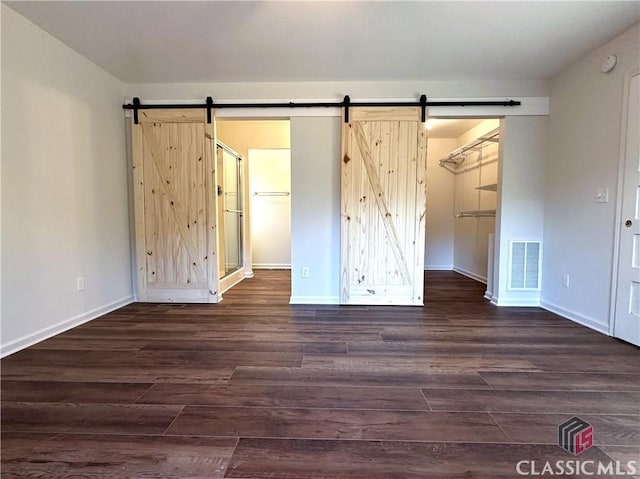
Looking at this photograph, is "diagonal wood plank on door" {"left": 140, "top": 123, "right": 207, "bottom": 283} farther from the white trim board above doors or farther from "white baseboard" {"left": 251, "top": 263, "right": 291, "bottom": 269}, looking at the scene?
"white baseboard" {"left": 251, "top": 263, "right": 291, "bottom": 269}

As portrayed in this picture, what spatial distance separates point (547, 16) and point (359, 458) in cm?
304

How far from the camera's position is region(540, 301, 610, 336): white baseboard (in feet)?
8.14

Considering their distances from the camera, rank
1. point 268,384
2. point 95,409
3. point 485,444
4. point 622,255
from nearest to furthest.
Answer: point 485,444 < point 95,409 < point 268,384 < point 622,255

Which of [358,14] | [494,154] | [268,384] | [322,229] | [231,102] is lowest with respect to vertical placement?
[268,384]

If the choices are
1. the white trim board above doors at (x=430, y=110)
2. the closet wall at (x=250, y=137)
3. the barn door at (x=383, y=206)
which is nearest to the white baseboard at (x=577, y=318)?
the barn door at (x=383, y=206)

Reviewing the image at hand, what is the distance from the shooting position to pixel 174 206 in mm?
3311

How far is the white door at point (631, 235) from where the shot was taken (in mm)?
2227

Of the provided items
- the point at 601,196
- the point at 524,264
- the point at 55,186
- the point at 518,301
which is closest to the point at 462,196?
the point at 524,264

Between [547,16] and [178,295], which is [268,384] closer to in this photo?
[178,295]

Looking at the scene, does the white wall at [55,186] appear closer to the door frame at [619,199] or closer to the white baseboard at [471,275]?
the door frame at [619,199]

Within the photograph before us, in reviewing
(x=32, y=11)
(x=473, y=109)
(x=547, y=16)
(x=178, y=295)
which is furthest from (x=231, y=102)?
(x=547, y=16)

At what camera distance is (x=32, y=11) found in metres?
2.09

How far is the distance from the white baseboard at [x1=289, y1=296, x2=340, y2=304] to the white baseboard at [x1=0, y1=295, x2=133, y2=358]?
185cm
